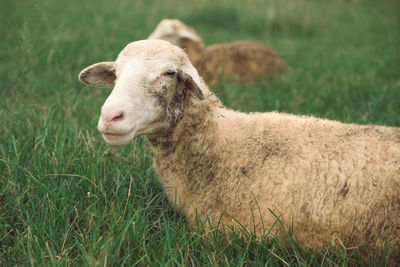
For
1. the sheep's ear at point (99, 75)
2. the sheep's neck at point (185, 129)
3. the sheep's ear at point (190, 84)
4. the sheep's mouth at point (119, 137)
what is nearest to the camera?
the sheep's mouth at point (119, 137)

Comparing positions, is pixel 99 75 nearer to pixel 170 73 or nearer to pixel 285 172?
pixel 170 73

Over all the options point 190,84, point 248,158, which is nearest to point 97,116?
point 190,84

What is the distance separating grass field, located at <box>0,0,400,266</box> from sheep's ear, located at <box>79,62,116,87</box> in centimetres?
63

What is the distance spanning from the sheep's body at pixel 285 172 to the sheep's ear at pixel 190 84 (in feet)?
0.49

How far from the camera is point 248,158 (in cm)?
252

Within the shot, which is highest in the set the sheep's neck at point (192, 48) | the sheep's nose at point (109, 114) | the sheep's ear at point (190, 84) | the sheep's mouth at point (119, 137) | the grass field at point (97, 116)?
the sheep's ear at point (190, 84)

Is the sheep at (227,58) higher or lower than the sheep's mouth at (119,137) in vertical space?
lower

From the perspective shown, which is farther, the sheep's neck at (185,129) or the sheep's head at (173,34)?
the sheep's head at (173,34)

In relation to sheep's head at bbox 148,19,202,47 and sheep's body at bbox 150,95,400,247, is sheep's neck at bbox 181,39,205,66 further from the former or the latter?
sheep's body at bbox 150,95,400,247

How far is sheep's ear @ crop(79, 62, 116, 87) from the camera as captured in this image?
265 centimetres

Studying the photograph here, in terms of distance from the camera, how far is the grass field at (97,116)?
224 cm

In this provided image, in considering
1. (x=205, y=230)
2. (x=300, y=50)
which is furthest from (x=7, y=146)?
(x=300, y=50)

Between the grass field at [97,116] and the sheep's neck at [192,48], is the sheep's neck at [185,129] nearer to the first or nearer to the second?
the grass field at [97,116]

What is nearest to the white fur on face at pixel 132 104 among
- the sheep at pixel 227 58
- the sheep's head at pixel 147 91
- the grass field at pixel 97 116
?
the sheep's head at pixel 147 91
